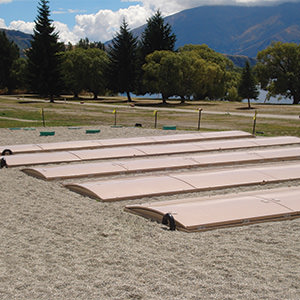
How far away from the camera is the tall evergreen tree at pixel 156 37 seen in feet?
208


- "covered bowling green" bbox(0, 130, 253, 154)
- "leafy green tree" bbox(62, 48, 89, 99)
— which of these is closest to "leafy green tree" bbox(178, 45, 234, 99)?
"leafy green tree" bbox(62, 48, 89, 99)

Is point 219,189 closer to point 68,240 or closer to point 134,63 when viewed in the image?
point 68,240

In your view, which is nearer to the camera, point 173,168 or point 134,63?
point 173,168

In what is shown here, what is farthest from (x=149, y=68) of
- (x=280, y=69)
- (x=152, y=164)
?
(x=152, y=164)

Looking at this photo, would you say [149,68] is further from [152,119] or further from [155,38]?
[152,119]

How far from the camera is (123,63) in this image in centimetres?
5850

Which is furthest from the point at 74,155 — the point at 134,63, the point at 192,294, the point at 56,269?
the point at 134,63

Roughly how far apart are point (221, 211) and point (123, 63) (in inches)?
2038

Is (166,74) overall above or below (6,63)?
below

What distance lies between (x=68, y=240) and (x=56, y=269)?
1.23 m

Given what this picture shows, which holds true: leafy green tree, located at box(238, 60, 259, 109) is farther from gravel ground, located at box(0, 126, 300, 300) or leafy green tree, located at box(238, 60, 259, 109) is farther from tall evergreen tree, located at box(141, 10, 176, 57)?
gravel ground, located at box(0, 126, 300, 300)

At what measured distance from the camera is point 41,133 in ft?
67.5

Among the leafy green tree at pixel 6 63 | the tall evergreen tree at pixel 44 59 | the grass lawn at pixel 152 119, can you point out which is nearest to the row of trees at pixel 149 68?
the tall evergreen tree at pixel 44 59

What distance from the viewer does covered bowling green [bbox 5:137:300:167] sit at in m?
14.5
